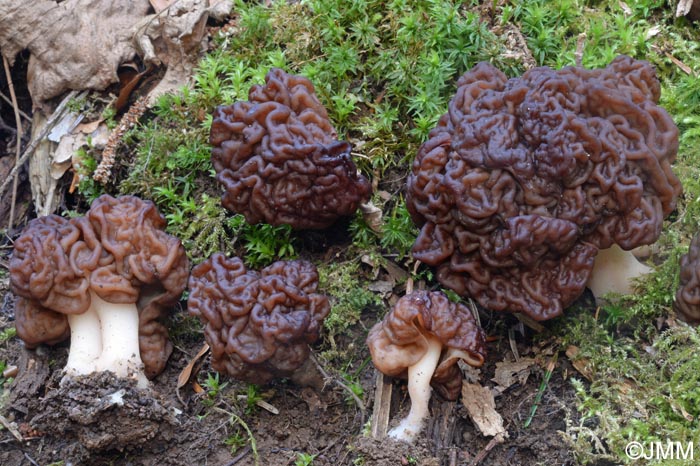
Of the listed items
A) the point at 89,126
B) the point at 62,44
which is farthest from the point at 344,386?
the point at 62,44

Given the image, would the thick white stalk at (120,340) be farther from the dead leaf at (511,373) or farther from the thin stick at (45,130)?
the dead leaf at (511,373)

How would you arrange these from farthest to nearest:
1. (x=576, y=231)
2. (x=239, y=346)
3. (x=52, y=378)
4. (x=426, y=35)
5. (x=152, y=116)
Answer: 1. (x=152, y=116)
2. (x=426, y=35)
3. (x=52, y=378)
4. (x=239, y=346)
5. (x=576, y=231)

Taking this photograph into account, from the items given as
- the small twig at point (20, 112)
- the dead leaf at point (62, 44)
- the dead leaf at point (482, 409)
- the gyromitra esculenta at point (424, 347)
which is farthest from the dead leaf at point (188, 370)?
the small twig at point (20, 112)

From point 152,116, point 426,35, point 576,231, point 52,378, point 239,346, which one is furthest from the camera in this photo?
point 152,116

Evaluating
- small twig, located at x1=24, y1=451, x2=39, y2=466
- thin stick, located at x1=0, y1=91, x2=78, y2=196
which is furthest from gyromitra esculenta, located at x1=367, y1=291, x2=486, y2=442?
thin stick, located at x1=0, y1=91, x2=78, y2=196

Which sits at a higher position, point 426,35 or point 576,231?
point 426,35

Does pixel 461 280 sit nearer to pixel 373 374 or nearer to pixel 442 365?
pixel 442 365

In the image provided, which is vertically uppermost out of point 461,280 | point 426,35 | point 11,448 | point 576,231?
point 426,35

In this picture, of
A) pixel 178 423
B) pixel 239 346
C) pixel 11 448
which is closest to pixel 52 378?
pixel 11 448
